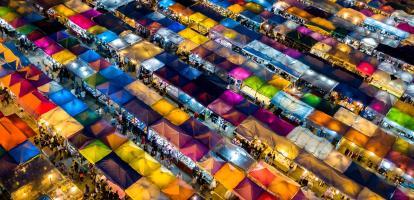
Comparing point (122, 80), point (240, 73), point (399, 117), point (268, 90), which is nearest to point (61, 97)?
point (122, 80)

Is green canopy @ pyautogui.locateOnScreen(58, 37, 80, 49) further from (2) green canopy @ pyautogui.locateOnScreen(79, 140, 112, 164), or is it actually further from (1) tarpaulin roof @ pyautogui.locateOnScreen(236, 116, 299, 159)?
(1) tarpaulin roof @ pyautogui.locateOnScreen(236, 116, 299, 159)

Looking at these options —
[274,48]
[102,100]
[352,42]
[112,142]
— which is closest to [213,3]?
[274,48]

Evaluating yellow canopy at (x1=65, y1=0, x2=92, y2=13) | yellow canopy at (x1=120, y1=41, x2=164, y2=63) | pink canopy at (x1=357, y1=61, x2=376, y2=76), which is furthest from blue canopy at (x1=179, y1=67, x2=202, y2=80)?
pink canopy at (x1=357, y1=61, x2=376, y2=76)

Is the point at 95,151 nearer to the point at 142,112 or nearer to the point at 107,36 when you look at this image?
the point at 142,112

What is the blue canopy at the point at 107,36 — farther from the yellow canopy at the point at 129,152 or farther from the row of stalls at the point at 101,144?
the yellow canopy at the point at 129,152

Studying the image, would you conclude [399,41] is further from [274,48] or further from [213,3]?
[213,3]

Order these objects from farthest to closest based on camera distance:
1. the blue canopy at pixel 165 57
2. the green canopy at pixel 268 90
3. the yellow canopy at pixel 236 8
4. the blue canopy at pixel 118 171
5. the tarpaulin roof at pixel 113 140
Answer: the yellow canopy at pixel 236 8 < the blue canopy at pixel 165 57 < the green canopy at pixel 268 90 < the tarpaulin roof at pixel 113 140 < the blue canopy at pixel 118 171

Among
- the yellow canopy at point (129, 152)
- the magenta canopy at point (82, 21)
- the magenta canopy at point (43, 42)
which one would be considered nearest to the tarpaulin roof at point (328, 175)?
the yellow canopy at point (129, 152)
